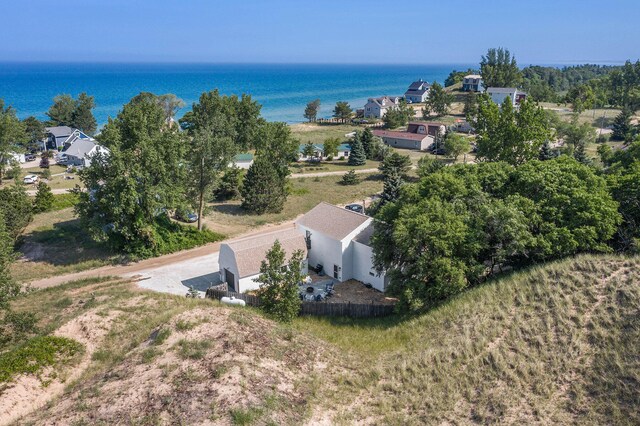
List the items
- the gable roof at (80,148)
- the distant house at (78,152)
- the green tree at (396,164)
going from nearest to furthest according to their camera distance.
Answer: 1. the green tree at (396,164)
2. the distant house at (78,152)
3. the gable roof at (80,148)

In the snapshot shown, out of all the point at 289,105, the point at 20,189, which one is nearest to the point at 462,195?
the point at 20,189

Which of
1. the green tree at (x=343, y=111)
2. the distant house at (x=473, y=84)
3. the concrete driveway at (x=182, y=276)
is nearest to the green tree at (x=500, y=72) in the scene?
the distant house at (x=473, y=84)

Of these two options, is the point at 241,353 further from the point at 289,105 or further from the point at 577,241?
the point at 289,105

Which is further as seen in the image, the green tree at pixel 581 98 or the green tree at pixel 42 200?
the green tree at pixel 581 98

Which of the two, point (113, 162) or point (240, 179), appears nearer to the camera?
point (113, 162)

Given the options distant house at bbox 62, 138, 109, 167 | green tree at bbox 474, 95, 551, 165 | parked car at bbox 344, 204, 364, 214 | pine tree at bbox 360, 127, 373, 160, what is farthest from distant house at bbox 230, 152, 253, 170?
green tree at bbox 474, 95, 551, 165

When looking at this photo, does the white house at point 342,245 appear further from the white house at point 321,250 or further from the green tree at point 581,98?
the green tree at point 581,98

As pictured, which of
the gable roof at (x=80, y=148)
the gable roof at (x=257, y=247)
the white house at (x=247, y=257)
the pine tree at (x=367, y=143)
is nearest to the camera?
the white house at (x=247, y=257)
